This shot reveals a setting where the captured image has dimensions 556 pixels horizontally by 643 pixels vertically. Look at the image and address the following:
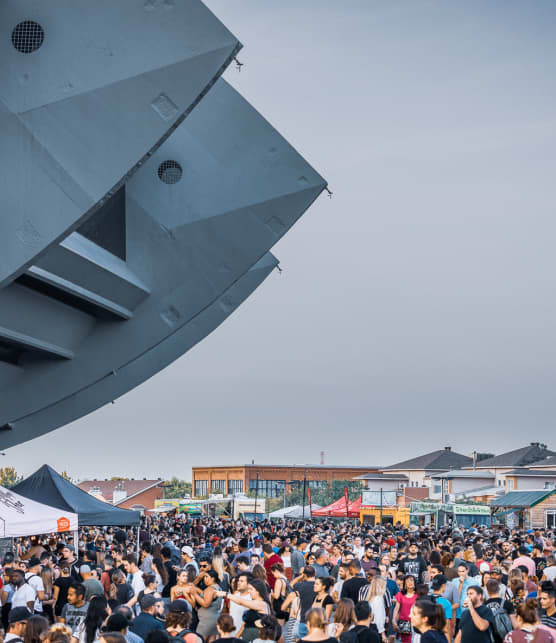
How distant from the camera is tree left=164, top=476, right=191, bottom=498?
131 metres

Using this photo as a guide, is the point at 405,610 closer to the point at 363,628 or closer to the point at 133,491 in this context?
the point at 363,628

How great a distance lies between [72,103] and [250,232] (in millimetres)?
7969

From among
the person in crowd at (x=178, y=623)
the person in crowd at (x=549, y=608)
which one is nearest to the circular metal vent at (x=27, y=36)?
the person in crowd at (x=178, y=623)

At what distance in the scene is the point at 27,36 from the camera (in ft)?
55.8

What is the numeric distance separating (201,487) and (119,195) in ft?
323

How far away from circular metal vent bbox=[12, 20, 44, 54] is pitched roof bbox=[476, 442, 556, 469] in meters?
72.2

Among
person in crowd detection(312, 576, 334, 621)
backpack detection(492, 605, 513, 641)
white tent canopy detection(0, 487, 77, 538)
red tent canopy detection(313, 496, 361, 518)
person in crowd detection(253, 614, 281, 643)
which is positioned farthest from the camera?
red tent canopy detection(313, 496, 361, 518)

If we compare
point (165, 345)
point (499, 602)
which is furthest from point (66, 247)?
point (499, 602)

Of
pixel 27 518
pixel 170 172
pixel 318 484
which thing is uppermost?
pixel 170 172

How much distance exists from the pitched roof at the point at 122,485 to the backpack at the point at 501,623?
102 m

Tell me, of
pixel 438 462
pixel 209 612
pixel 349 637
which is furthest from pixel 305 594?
pixel 438 462

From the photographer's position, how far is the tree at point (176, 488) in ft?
430

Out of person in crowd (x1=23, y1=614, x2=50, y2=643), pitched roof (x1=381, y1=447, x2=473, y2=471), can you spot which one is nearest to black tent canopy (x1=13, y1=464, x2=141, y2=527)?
person in crowd (x1=23, y1=614, x2=50, y2=643)

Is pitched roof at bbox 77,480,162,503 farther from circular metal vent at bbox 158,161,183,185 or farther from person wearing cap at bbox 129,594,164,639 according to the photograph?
person wearing cap at bbox 129,594,164,639
